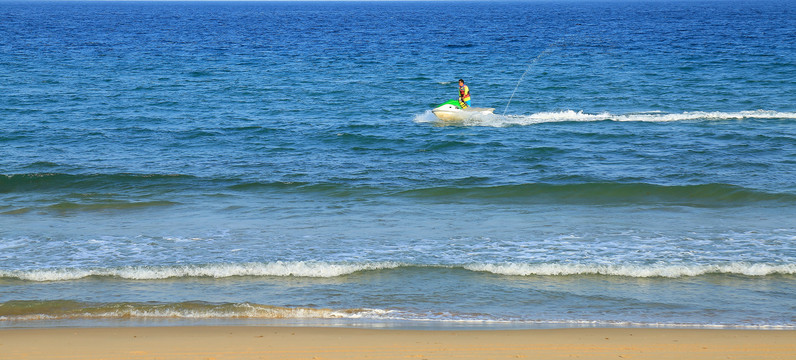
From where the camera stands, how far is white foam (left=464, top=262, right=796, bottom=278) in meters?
9.42

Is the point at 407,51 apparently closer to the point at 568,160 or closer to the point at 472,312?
the point at 568,160

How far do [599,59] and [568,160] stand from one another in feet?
79.5

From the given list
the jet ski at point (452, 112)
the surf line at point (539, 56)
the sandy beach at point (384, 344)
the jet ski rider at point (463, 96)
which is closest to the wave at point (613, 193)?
the sandy beach at point (384, 344)

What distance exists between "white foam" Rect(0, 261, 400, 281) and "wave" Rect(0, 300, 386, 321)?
106cm

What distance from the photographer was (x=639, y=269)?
953 centimetres

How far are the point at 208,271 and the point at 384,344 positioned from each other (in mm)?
3444

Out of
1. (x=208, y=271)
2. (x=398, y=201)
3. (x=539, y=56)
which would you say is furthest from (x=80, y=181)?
(x=539, y=56)

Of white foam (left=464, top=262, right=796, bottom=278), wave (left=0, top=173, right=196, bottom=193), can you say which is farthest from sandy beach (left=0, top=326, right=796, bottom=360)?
wave (left=0, top=173, right=196, bottom=193)

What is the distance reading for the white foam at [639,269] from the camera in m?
9.42

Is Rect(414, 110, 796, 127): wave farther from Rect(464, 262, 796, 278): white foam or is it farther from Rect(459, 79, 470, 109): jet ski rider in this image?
Rect(464, 262, 796, 278): white foam

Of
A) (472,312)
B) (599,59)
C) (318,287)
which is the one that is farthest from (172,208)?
(599,59)

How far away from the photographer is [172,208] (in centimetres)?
1359

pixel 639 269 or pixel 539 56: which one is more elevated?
pixel 539 56

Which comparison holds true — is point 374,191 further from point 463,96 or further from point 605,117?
point 605,117
